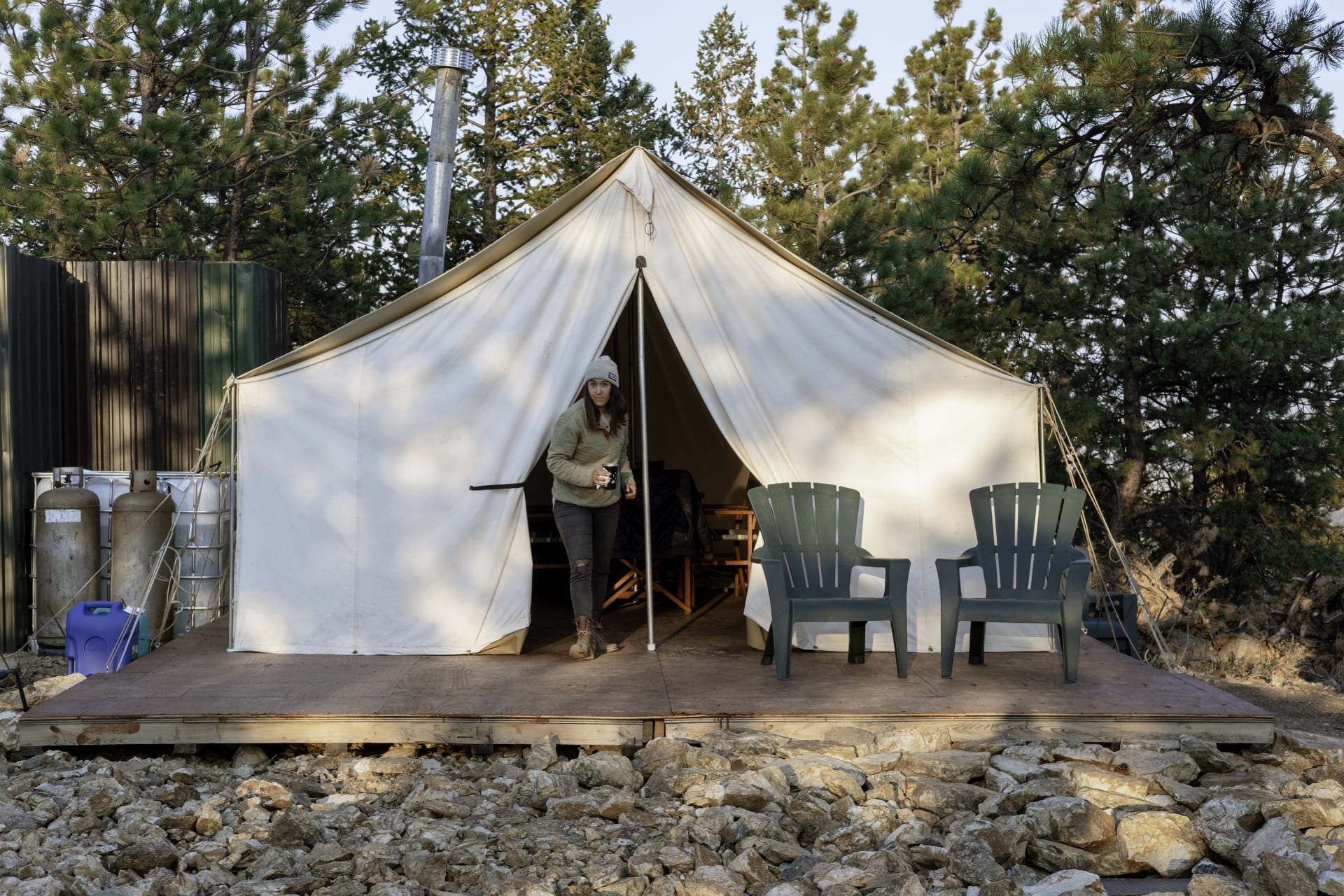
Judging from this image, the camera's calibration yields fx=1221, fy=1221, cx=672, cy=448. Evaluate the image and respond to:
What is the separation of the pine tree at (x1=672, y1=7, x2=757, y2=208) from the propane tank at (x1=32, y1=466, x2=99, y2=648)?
547 inches

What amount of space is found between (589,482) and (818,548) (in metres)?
0.99

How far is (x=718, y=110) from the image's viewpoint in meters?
19.5

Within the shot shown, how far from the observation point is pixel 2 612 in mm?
6367

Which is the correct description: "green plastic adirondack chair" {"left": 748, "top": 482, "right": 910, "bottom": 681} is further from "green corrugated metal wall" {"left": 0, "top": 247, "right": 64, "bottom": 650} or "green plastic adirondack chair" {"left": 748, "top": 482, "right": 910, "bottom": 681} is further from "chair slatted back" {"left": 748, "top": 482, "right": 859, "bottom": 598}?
"green corrugated metal wall" {"left": 0, "top": 247, "right": 64, "bottom": 650}

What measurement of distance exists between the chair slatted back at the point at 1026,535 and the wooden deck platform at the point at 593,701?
1.21 ft

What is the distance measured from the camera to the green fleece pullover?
5035mm

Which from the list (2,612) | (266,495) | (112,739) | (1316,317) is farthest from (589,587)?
(1316,317)

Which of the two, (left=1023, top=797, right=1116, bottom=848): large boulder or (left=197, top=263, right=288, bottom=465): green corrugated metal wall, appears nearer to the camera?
(left=1023, top=797, right=1116, bottom=848): large boulder

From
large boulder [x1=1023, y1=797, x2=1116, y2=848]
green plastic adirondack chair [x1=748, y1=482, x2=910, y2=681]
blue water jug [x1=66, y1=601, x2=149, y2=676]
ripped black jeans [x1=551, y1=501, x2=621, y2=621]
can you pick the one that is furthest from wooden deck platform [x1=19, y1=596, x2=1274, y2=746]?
large boulder [x1=1023, y1=797, x2=1116, y2=848]

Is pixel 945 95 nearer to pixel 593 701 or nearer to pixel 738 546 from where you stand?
pixel 738 546

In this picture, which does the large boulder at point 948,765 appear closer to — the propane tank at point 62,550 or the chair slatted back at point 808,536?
the chair slatted back at point 808,536

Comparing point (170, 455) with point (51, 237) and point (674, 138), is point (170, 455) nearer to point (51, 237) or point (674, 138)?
point (51, 237)

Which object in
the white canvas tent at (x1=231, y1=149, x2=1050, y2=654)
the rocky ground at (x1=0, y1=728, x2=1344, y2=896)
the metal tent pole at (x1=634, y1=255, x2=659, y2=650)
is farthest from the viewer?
the white canvas tent at (x1=231, y1=149, x2=1050, y2=654)

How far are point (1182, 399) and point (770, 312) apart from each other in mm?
5925
